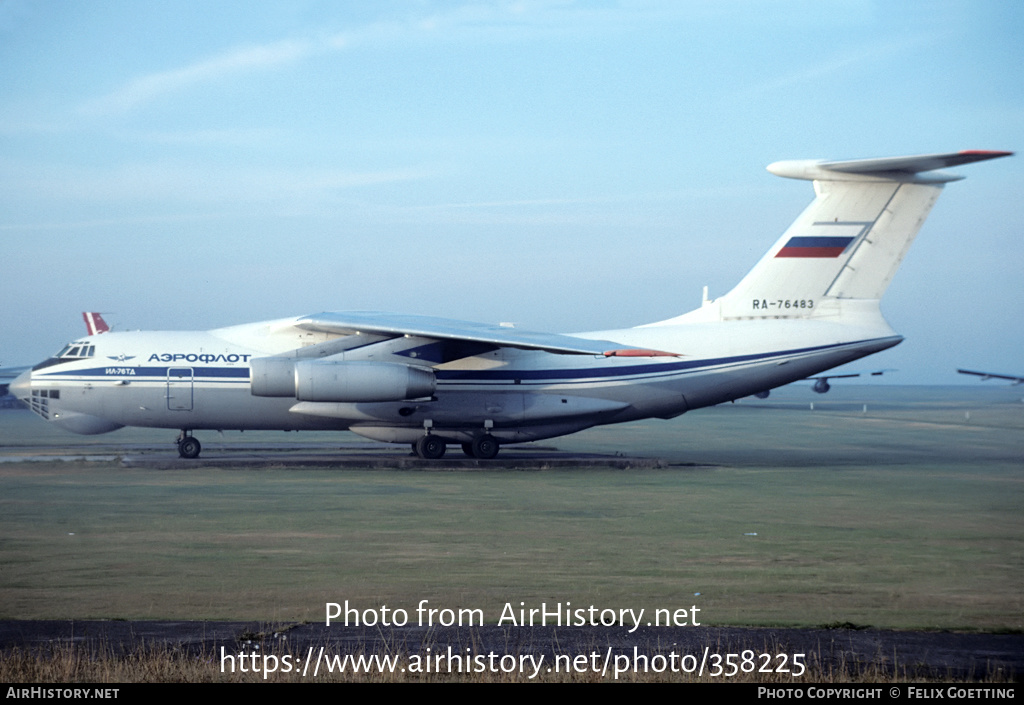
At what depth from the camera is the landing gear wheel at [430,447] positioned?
866 inches

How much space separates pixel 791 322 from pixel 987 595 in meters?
13.5

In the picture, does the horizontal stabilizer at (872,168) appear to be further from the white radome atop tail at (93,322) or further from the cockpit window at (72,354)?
the white radome atop tail at (93,322)

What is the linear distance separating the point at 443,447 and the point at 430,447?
0.27 m

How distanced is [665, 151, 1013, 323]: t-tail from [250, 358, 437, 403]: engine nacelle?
7.31 m

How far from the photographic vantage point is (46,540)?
1107 cm

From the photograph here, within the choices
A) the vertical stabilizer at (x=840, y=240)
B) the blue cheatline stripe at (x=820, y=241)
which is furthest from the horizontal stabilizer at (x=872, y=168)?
the blue cheatline stripe at (x=820, y=241)

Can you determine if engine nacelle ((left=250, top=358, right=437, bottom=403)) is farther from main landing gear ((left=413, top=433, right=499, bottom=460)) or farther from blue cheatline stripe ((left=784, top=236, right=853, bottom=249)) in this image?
blue cheatline stripe ((left=784, top=236, right=853, bottom=249))

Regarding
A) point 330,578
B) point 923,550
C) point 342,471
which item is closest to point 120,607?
point 330,578

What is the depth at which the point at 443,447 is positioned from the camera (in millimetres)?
22047

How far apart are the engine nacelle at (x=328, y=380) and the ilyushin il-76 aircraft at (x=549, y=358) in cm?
80

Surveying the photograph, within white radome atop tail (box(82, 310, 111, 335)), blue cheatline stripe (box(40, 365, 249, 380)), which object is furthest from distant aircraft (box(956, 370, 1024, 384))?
white radome atop tail (box(82, 310, 111, 335))

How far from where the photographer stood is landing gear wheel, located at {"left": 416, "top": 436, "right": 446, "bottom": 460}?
866 inches

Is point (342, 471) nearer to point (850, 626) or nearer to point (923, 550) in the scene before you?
point (923, 550)
